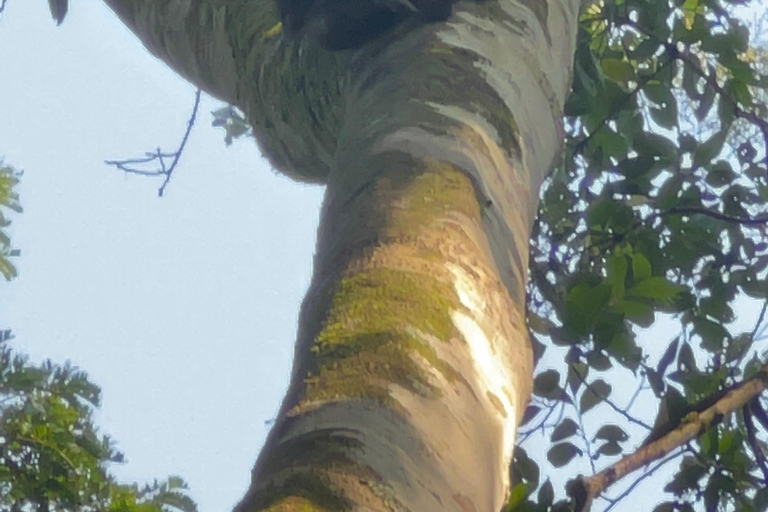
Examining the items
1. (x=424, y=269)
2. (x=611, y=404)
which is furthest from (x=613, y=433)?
(x=424, y=269)

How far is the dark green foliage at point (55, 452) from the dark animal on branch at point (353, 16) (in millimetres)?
1045

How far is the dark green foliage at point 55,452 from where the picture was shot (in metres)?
1.89

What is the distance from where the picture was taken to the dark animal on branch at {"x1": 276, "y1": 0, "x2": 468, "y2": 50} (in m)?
1.12

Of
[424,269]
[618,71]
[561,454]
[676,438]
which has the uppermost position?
[618,71]

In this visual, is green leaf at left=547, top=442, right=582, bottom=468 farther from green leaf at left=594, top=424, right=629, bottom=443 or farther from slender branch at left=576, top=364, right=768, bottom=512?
slender branch at left=576, top=364, right=768, bottom=512

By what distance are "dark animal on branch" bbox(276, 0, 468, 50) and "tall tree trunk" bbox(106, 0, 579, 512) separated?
25mm

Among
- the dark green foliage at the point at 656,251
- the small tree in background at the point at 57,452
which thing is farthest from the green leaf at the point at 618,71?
the small tree in background at the point at 57,452

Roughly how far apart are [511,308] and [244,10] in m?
0.94

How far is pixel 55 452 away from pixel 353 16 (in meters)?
1.18

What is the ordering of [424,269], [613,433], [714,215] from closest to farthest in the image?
[424,269] → [613,433] → [714,215]

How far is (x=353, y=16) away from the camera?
4.16ft

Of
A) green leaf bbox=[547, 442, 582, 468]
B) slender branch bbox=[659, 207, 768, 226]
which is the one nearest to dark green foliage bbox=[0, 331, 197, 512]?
green leaf bbox=[547, 442, 582, 468]

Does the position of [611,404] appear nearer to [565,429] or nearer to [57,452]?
[565,429]

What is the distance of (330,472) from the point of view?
51 centimetres
